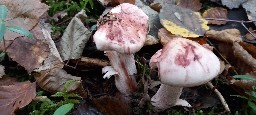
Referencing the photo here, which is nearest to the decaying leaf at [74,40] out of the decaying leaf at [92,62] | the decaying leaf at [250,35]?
the decaying leaf at [92,62]

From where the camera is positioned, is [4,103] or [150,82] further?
[150,82]

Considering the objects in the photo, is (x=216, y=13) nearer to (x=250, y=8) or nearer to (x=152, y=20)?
(x=250, y=8)

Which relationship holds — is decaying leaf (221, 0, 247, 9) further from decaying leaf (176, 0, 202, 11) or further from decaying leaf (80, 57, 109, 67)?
decaying leaf (80, 57, 109, 67)

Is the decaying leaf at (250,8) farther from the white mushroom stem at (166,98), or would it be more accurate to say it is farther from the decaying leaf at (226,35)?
the white mushroom stem at (166,98)

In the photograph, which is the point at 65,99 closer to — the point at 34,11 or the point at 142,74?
the point at 142,74

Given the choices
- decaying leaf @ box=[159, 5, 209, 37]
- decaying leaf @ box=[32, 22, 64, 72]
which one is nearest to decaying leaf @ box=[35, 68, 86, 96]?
decaying leaf @ box=[32, 22, 64, 72]

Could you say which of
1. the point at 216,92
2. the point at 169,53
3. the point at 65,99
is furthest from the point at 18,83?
the point at 216,92

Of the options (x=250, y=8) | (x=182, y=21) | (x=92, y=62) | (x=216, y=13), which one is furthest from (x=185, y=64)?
(x=250, y=8)
